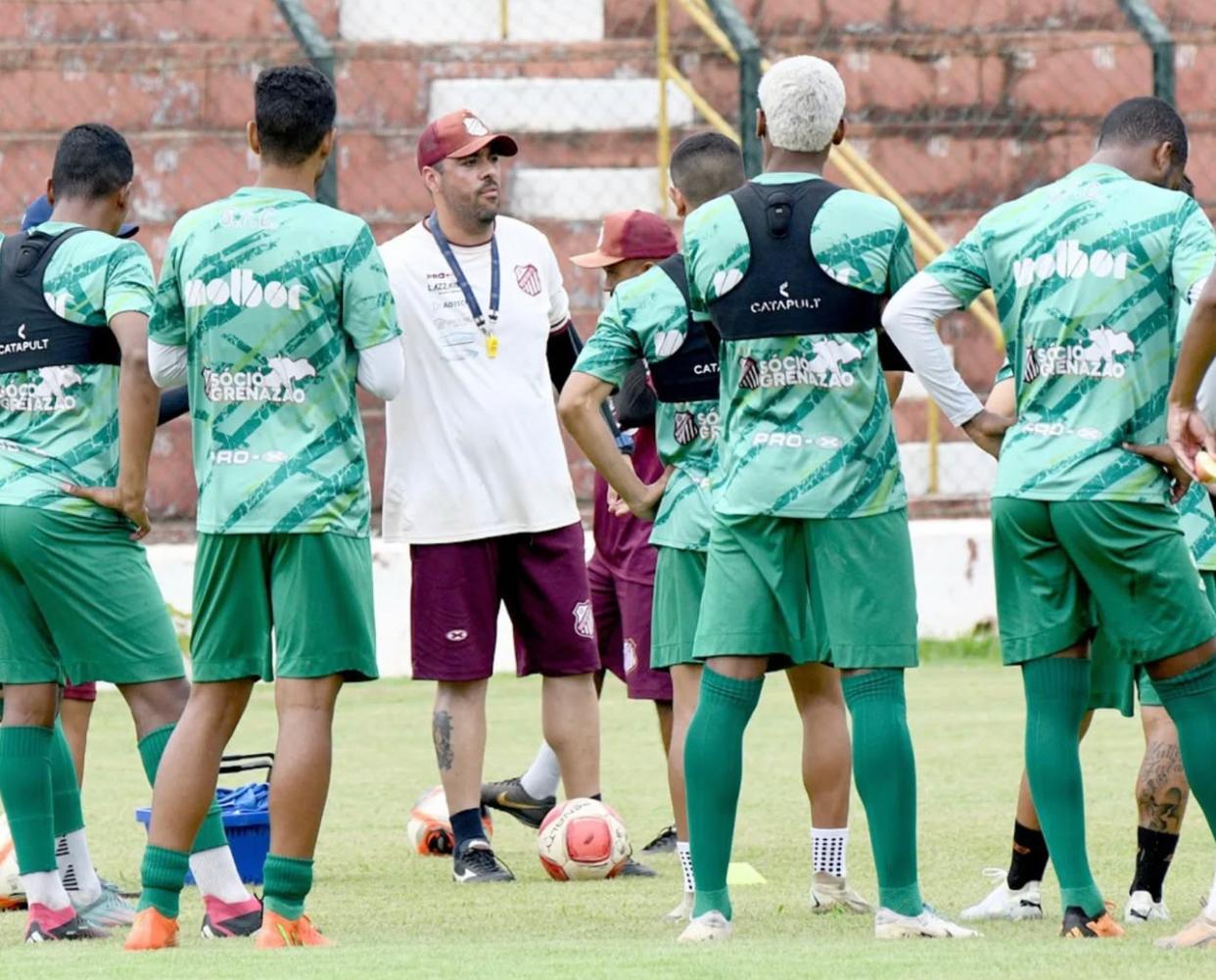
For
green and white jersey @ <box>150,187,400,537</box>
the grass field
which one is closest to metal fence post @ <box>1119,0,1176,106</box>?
the grass field

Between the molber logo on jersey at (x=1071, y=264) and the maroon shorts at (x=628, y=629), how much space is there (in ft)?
6.65

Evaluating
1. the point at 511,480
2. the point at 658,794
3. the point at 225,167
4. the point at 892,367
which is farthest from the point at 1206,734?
the point at 225,167

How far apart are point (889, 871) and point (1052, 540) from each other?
87 centimetres

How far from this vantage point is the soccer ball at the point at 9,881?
7.14 meters

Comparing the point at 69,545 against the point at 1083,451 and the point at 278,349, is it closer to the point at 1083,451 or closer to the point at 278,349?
the point at 278,349

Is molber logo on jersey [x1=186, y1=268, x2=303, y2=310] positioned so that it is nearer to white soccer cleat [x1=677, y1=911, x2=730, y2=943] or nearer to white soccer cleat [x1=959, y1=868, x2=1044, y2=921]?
white soccer cleat [x1=677, y1=911, x2=730, y2=943]

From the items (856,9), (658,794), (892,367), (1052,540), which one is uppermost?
(856,9)

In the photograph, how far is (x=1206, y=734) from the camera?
19.0 ft

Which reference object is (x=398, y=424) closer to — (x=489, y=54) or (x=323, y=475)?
(x=323, y=475)

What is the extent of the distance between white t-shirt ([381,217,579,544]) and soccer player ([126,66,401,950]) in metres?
1.73

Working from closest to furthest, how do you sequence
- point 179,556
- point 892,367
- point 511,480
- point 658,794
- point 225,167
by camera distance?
point 892,367
point 511,480
point 658,794
point 179,556
point 225,167

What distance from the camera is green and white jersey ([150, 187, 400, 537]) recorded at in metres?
6.01

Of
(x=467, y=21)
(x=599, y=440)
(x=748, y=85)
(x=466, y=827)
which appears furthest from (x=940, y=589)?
(x=599, y=440)

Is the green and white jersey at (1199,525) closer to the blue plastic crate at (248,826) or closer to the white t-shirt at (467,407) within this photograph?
the white t-shirt at (467,407)
